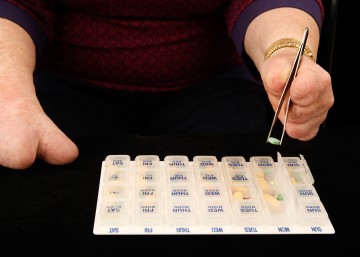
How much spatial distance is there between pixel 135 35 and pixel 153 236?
462mm

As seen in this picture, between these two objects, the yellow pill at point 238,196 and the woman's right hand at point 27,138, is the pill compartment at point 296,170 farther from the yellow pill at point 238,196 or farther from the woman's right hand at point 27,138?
the woman's right hand at point 27,138

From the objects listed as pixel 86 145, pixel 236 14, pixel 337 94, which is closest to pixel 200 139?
pixel 86 145

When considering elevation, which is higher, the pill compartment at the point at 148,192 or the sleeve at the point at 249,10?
the sleeve at the point at 249,10

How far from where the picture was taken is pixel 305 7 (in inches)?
30.5

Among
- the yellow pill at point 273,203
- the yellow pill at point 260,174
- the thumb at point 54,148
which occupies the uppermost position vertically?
the thumb at point 54,148

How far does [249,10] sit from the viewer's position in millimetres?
805

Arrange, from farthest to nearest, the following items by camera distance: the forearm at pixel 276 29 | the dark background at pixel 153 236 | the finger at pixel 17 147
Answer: the forearm at pixel 276 29, the finger at pixel 17 147, the dark background at pixel 153 236

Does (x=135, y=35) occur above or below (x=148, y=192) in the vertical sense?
above

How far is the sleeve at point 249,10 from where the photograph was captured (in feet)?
2.54

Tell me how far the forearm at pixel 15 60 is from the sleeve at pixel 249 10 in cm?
36

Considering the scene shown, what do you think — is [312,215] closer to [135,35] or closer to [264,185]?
[264,185]

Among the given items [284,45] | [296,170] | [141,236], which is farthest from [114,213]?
[284,45]

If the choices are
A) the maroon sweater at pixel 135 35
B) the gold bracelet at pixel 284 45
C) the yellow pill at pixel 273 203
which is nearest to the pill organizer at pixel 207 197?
the yellow pill at pixel 273 203

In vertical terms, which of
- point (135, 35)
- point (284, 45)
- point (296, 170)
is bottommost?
point (296, 170)
